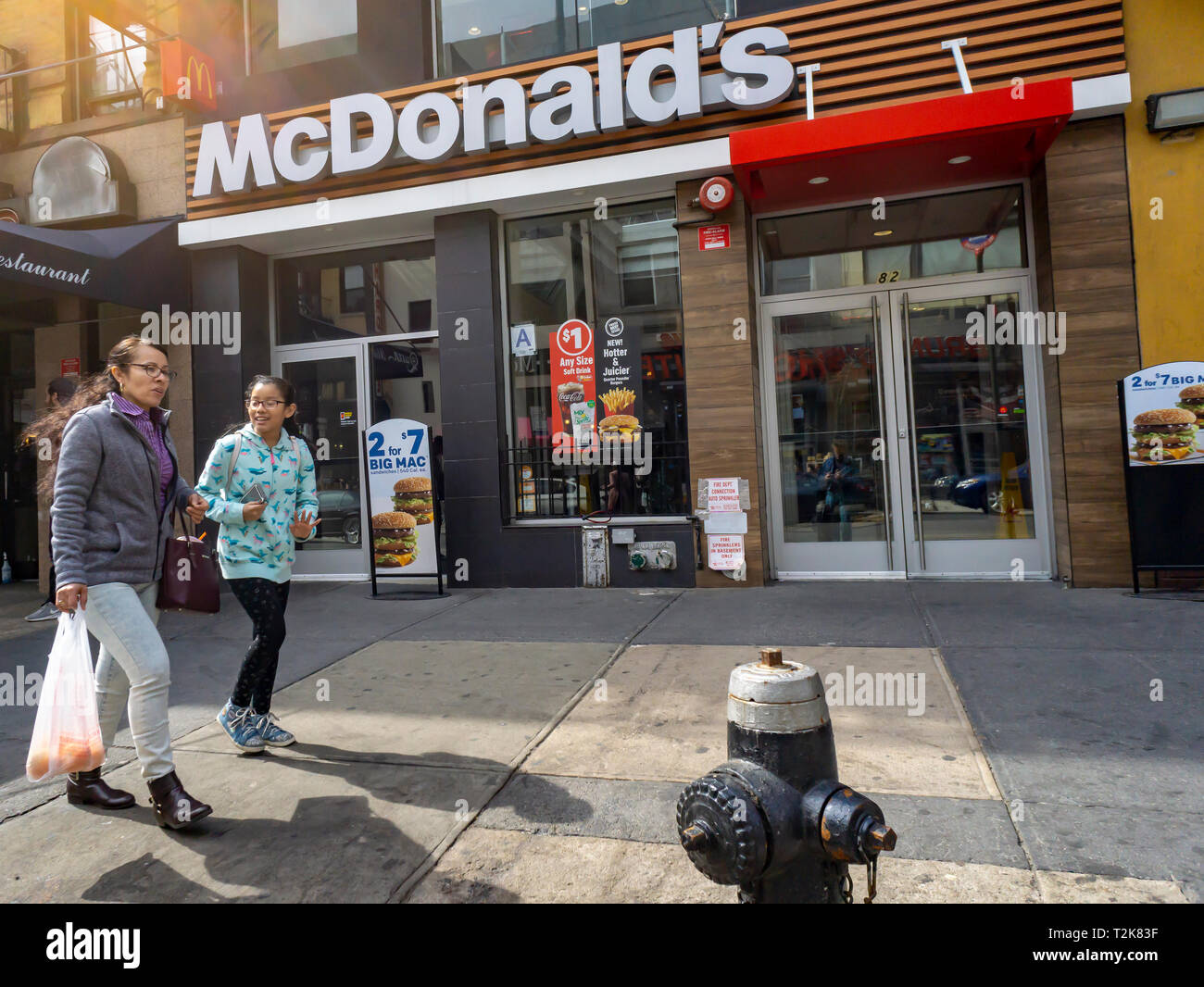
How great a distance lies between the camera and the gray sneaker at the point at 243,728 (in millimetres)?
3809

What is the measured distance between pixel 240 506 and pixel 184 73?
760 centimetres

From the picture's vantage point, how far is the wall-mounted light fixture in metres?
6.60

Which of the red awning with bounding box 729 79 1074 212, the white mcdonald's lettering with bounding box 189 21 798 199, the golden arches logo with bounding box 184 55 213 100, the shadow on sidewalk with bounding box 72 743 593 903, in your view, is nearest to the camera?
the shadow on sidewalk with bounding box 72 743 593 903

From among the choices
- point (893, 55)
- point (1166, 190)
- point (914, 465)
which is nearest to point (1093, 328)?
point (1166, 190)

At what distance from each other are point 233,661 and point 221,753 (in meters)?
1.89

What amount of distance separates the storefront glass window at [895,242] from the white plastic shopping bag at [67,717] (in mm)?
7061

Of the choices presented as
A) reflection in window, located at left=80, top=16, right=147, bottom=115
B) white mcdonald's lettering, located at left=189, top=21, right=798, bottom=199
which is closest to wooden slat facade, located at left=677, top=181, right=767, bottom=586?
white mcdonald's lettering, located at left=189, top=21, right=798, bottom=199

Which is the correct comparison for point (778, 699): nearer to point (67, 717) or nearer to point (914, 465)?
A: point (67, 717)

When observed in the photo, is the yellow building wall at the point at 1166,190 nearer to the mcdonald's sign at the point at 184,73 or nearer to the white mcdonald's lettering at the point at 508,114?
the white mcdonald's lettering at the point at 508,114

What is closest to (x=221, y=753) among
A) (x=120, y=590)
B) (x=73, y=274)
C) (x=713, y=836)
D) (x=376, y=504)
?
(x=120, y=590)

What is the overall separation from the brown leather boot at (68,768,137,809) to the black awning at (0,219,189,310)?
5654 millimetres

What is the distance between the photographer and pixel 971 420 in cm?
772

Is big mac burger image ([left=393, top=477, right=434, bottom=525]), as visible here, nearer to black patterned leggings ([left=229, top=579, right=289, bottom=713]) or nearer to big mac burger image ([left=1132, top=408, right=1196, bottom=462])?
black patterned leggings ([left=229, top=579, right=289, bottom=713])

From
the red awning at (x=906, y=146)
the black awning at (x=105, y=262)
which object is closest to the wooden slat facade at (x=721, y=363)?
the red awning at (x=906, y=146)
